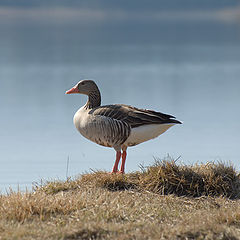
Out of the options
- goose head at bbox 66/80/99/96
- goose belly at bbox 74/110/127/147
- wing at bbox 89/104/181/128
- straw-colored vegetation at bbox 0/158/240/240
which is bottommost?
straw-colored vegetation at bbox 0/158/240/240

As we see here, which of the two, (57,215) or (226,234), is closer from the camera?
(226,234)

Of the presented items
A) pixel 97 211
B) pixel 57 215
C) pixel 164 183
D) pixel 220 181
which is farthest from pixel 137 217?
pixel 220 181

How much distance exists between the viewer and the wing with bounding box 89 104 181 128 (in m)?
8.50

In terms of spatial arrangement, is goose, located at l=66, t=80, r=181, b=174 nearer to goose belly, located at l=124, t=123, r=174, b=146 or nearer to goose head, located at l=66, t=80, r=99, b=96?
goose belly, located at l=124, t=123, r=174, b=146

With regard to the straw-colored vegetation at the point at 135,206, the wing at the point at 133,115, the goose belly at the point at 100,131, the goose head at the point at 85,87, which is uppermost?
the goose head at the point at 85,87

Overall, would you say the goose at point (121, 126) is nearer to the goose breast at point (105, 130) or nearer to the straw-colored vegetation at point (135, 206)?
the goose breast at point (105, 130)

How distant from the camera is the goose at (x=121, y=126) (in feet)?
27.8

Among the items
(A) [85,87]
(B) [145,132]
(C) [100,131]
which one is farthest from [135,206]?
(A) [85,87]

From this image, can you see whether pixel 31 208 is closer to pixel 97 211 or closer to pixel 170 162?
pixel 97 211

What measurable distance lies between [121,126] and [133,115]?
0.31 m

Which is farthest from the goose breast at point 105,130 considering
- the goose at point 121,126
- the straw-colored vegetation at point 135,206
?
the straw-colored vegetation at point 135,206

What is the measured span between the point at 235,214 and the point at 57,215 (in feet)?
7.81

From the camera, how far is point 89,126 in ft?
28.4

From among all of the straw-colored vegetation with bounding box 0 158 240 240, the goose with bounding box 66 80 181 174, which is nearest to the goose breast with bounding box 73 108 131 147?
the goose with bounding box 66 80 181 174
